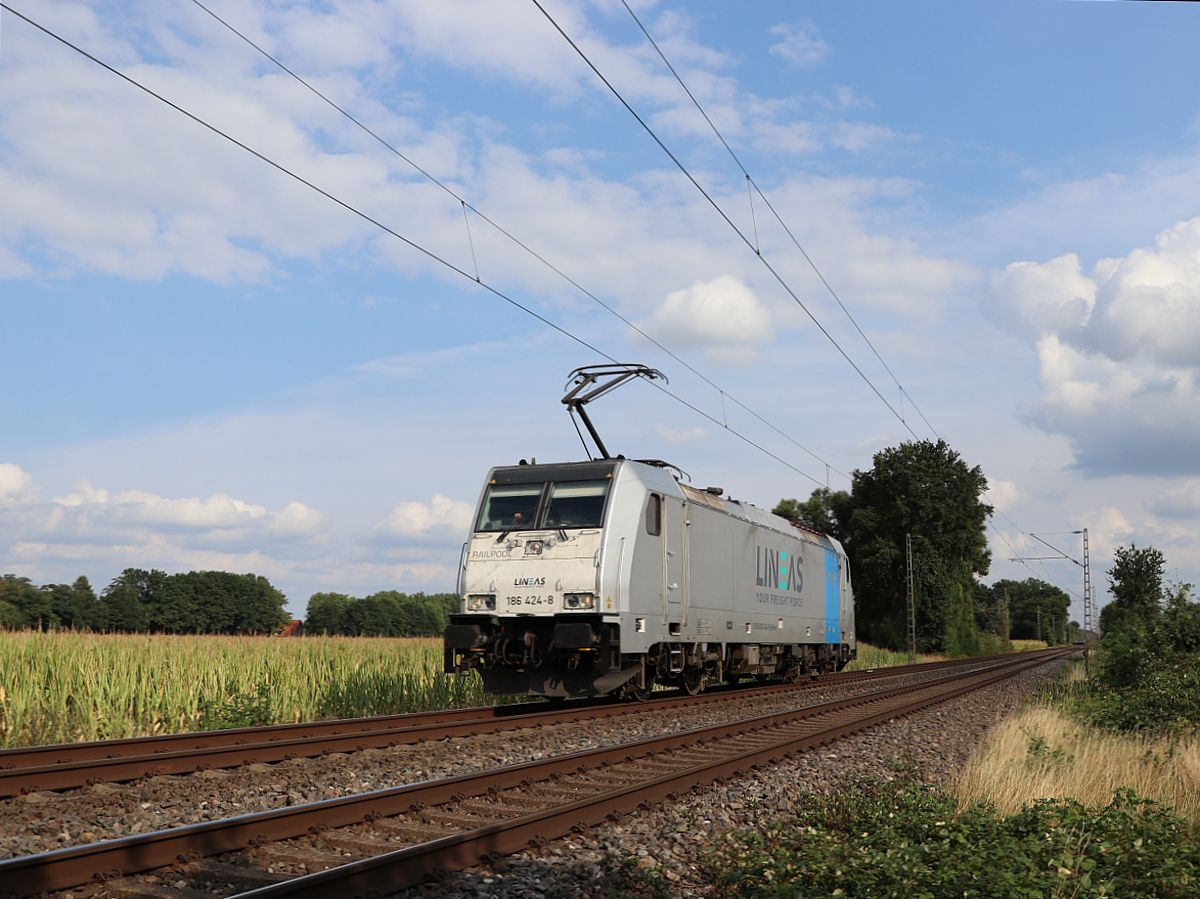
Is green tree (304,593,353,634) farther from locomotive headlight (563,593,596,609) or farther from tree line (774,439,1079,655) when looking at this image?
locomotive headlight (563,593,596,609)

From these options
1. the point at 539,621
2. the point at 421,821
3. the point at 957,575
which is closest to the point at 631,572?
the point at 539,621

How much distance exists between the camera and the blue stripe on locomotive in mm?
27969

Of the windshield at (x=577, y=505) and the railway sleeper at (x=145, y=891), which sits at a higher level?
the windshield at (x=577, y=505)

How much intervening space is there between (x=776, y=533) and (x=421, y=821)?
1642 cm

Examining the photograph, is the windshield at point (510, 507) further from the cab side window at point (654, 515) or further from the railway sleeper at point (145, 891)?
the railway sleeper at point (145, 891)

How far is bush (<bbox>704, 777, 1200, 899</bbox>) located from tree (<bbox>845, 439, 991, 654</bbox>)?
66.4 metres

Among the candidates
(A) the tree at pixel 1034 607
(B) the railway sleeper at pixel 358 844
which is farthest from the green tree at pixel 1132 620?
(A) the tree at pixel 1034 607

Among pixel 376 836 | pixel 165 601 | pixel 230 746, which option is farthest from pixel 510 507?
pixel 165 601

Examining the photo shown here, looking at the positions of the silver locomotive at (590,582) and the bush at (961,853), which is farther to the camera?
the silver locomotive at (590,582)

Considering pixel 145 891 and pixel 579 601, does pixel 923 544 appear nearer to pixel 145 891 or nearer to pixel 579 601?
pixel 579 601

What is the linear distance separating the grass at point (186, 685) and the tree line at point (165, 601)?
88.2 ft

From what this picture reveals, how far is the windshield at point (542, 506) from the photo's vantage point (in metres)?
16.2

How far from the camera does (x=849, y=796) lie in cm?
879

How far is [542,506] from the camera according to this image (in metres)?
16.6
